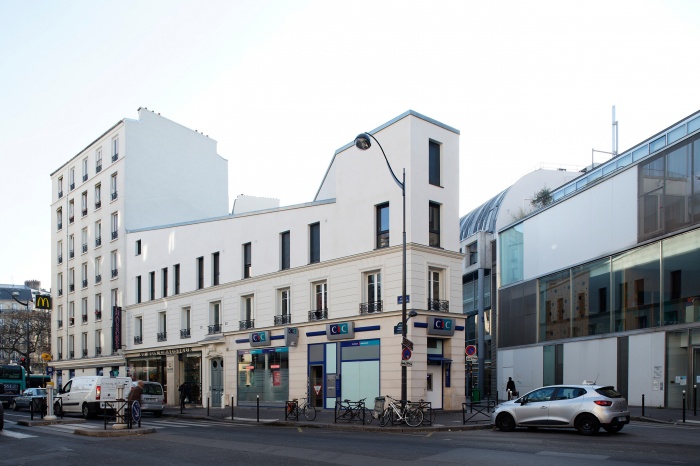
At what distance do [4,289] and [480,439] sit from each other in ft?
386

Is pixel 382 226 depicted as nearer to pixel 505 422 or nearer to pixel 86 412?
pixel 505 422

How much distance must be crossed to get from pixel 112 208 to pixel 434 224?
29.4 m

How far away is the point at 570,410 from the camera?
60.0 feet

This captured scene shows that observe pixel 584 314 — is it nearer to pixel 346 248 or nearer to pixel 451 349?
pixel 451 349

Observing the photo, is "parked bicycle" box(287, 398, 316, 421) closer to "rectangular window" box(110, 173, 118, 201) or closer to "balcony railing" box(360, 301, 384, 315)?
"balcony railing" box(360, 301, 384, 315)

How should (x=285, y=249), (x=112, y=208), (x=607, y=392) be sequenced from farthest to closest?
(x=112, y=208), (x=285, y=249), (x=607, y=392)

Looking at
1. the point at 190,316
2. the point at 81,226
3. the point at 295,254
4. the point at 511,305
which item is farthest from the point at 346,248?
the point at 81,226

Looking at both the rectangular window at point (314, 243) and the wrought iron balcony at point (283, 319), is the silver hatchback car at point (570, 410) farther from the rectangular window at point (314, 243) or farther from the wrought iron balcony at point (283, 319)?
the wrought iron balcony at point (283, 319)

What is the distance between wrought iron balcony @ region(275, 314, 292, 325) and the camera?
33.0m

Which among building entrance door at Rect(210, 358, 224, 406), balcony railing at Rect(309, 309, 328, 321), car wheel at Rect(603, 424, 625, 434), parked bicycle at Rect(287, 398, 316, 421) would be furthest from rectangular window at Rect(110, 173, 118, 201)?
car wheel at Rect(603, 424, 625, 434)

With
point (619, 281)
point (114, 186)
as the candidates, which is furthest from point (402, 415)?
point (114, 186)

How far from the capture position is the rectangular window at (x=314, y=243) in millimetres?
32031

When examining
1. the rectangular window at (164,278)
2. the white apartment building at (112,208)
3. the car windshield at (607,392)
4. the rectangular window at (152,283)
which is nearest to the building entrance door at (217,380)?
the rectangular window at (164,278)

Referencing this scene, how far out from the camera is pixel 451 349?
94.1 feet
